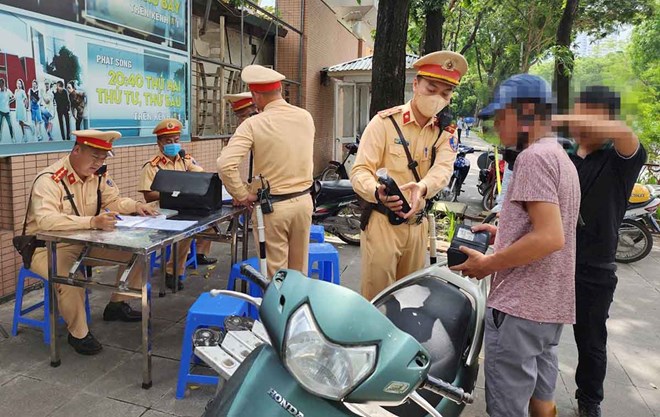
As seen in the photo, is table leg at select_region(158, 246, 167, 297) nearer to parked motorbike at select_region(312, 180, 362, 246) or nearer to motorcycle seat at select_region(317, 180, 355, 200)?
parked motorbike at select_region(312, 180, 362, 246)

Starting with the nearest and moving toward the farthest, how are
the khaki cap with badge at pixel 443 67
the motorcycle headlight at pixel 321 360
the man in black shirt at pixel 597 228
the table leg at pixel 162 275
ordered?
the motorcycle headlight at pixel 321 360 < the man in black shirt at pixel 597 228 < the khaki cap with badge at pixel 443 67 < the table leg at pixel 162 275

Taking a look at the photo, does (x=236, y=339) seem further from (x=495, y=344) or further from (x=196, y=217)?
(x=196, y=217)

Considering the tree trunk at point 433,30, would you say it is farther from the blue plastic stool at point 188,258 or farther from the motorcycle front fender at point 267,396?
the motorcycle front fender at point 267,396

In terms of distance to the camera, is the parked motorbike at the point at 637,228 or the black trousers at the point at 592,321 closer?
the black trousers at the point at 592,321

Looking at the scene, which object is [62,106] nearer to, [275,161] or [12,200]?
[12,200]

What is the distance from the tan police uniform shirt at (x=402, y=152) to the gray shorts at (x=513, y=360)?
1.01 metres

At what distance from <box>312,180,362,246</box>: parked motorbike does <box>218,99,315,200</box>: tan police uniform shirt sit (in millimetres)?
2670

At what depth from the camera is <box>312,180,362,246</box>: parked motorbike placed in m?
6.36

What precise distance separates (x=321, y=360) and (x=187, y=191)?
261cm

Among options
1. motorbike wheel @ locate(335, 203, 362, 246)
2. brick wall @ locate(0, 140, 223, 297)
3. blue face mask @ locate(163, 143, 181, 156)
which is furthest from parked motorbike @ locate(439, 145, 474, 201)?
brick wall @ locate(0, 140, 223, 297)

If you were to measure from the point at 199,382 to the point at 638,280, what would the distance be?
488cm

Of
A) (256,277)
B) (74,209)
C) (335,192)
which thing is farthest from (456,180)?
(256,277)

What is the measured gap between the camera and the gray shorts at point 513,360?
6.11ft

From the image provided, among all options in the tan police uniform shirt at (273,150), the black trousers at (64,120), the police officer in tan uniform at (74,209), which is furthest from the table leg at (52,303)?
the black trousers at (64,120)
